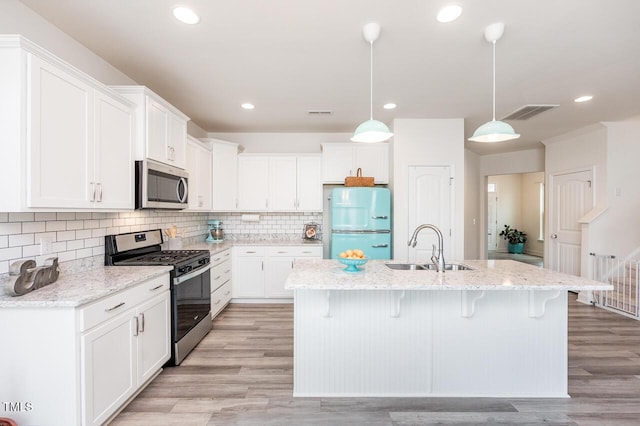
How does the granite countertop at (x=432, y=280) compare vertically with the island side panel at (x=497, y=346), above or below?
above

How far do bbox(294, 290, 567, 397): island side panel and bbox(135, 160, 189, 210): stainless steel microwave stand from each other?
1.58 metres

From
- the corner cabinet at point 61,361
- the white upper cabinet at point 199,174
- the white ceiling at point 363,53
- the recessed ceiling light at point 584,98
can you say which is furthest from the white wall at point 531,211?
the corner cabinet at point 61,361

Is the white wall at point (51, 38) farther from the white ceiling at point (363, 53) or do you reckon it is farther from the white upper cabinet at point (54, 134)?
the white upper cabinet at point (54, 134)

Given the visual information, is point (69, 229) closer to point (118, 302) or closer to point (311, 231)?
point (118, 302)

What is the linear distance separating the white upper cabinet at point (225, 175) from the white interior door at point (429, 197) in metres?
2.67

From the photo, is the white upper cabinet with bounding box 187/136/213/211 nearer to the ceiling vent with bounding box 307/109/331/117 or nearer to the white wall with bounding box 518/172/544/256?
the ceiling vent with bounding box 307/109/331/117

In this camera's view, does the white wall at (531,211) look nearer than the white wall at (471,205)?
No

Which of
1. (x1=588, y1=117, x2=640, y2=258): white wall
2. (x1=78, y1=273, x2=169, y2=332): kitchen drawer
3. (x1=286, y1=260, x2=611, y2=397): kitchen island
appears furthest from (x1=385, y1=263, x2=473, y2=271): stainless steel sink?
(x1=588, y1=117, x2=640, y2=258): white wall

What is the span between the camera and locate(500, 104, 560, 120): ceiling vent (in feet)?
12.4

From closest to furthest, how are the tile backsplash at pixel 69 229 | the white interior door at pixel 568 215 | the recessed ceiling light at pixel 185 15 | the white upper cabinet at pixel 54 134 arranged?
the white upper cabinet at pixel 54 134 → the tile backsplash at pixel 69 229 → the recessed ceiling light at pixel 185 15 → the white interior door at pixel 568 215

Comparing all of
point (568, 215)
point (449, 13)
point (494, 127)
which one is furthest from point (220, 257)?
point (568, 215)

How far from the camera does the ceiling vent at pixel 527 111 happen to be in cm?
378

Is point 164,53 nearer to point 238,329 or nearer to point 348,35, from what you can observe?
point 348,35

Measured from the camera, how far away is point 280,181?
4.76 metres
